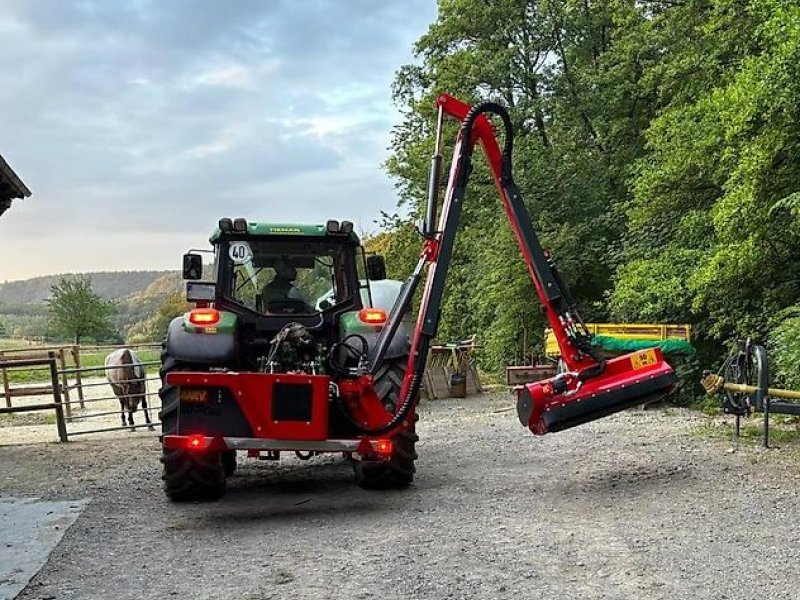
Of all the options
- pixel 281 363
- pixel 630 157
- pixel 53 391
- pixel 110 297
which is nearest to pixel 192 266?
pixel 281 363

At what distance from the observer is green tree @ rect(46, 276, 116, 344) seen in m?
42.3

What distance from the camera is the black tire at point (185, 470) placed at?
254 inches

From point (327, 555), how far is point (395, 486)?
75.0 inches

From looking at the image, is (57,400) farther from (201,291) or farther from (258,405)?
(258,405)

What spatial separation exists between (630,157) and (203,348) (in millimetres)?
13380

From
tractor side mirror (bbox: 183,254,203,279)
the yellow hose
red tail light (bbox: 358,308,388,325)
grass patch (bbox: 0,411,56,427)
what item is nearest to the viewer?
red tail light (bbox: 358,308,388,325)

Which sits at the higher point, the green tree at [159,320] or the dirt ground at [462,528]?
the green tree at [159,320]

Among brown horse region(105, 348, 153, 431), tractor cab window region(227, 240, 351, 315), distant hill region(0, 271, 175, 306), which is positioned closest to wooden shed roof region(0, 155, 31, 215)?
brown horse region(105, 348, 153, 431)

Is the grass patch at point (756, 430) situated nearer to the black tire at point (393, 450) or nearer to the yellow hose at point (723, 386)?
the yellow hose at point (723, 386)

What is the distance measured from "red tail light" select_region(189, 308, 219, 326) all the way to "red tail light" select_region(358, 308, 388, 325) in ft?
3.84

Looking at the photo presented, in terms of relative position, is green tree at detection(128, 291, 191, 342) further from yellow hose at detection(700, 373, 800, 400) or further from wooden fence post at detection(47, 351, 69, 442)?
yellow hose at detection(700, 373, 800, 400)

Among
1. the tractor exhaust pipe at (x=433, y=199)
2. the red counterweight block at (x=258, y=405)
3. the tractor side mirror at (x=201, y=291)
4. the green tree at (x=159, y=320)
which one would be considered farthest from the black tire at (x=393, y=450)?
the green tree at (x=159, y=320)

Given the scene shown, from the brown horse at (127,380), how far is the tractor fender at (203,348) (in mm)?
6436

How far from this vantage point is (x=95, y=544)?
5508 mm
